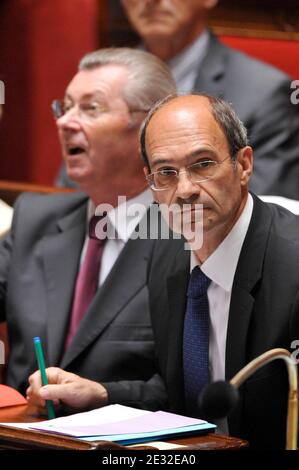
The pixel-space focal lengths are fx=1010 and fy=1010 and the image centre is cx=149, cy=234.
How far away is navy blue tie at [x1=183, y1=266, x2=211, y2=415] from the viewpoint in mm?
1715

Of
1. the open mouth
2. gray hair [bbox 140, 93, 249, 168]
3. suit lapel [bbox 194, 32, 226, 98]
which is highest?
suit lapel [bbox 194, 32, 226, 98]

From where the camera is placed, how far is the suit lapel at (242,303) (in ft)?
5.36

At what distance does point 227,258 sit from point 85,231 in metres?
0.62

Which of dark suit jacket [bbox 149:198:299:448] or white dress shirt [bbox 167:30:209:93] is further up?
white dress shirt [bbox 167:30:209:93]

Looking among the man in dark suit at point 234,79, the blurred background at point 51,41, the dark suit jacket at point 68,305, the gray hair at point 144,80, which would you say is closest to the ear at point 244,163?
the dark suit jacket at point 68,305

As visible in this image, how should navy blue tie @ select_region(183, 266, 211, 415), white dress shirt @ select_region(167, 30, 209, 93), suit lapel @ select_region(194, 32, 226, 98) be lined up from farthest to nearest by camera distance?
white dress shirt @ select_region(167, 30, 209, 93) → suit lapel @ select_region(194, 32, 226, 98) → navy blue tie @ select_region(183, 266, 211, 415)

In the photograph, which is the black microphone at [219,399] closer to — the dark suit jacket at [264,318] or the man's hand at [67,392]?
Result: the dark suit jacket at [264,318]

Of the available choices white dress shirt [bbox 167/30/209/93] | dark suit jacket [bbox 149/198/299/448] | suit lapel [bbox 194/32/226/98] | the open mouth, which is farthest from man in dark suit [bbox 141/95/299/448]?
white dress shirt [bbox 167/30/209/93]

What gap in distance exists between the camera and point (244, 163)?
5.68 feet

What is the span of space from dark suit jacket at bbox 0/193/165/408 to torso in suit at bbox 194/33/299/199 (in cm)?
60

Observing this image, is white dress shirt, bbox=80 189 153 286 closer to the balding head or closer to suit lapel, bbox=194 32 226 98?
the balding head

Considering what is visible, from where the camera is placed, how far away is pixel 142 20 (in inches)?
123

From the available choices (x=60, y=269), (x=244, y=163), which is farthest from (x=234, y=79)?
(x=244, y=163)
